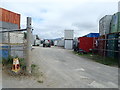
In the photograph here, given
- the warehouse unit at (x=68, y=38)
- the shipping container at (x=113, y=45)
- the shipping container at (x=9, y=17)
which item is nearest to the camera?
the shipping container at (x=113, y=45)

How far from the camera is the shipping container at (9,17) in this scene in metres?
10.5

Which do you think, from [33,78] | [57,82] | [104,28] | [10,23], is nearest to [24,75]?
[33,78]

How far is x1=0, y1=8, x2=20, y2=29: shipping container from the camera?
1048 cm

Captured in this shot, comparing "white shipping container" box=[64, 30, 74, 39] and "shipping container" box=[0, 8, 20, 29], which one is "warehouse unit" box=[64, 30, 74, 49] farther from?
"shipping container" box=[0, 8, 20, 29]

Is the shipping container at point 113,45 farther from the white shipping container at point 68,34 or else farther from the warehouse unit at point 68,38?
the white shipping container at point 68,34

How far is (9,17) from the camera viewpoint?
11.4 metres

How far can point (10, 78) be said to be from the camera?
4703 mm

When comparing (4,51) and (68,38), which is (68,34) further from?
(4,51)

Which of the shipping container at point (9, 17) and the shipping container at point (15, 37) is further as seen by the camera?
the shipping container at point (9, 17)

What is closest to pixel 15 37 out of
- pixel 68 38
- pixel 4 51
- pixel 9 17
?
pixel 4 51

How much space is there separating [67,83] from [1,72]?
302cm

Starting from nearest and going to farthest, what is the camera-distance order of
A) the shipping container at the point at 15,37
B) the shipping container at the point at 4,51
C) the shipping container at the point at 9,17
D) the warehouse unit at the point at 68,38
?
the shipping container at the point at 4,51, the shipping container at the point at 15,37, the shipping container at the point at 9,17, the warehouse unit at the point at 68,38

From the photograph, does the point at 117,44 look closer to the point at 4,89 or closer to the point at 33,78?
the point at 33,78

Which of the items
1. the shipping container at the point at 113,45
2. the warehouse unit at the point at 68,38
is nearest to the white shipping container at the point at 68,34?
the warehouse unit at the point at 68,38
